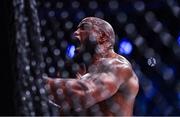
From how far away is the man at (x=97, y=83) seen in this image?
0.81 metres

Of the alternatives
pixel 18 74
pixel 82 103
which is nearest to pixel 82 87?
pixel 82 103

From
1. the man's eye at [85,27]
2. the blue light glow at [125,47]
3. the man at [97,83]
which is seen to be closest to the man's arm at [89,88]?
the man at [97,83]

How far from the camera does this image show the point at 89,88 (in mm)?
845

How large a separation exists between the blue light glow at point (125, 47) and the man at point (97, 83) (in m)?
0.50

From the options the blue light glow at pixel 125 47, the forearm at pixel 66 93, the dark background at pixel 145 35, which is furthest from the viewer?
the blue light glow at pixel 125 47

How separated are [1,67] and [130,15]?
1.01 meters

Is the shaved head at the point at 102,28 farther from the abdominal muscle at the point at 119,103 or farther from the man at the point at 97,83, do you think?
the abdominal muscle at the point at 119,103

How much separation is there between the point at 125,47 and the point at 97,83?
2.11 feet

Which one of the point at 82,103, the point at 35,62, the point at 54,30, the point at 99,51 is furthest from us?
the point at 54,30

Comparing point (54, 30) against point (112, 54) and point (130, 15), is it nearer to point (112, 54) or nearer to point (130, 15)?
point (112, 54)

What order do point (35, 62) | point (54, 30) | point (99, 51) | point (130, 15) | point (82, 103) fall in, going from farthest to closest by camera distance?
point (130, 15), point (54, 30), point (99, 51), point (82, 103), point (35, 62)

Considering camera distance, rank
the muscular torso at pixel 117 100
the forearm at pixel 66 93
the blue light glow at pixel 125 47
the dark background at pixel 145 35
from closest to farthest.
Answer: the forearm at pixel 66 93 < the muscular torso at pixel 117 100 < the dark background at pixel 145 35 < the blue light glow at pixel 125 47

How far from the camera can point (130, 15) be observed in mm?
1576

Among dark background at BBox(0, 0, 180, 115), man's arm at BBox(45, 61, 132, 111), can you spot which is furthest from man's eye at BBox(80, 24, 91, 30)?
dark background at BBox(0, 0, 180, 115)
